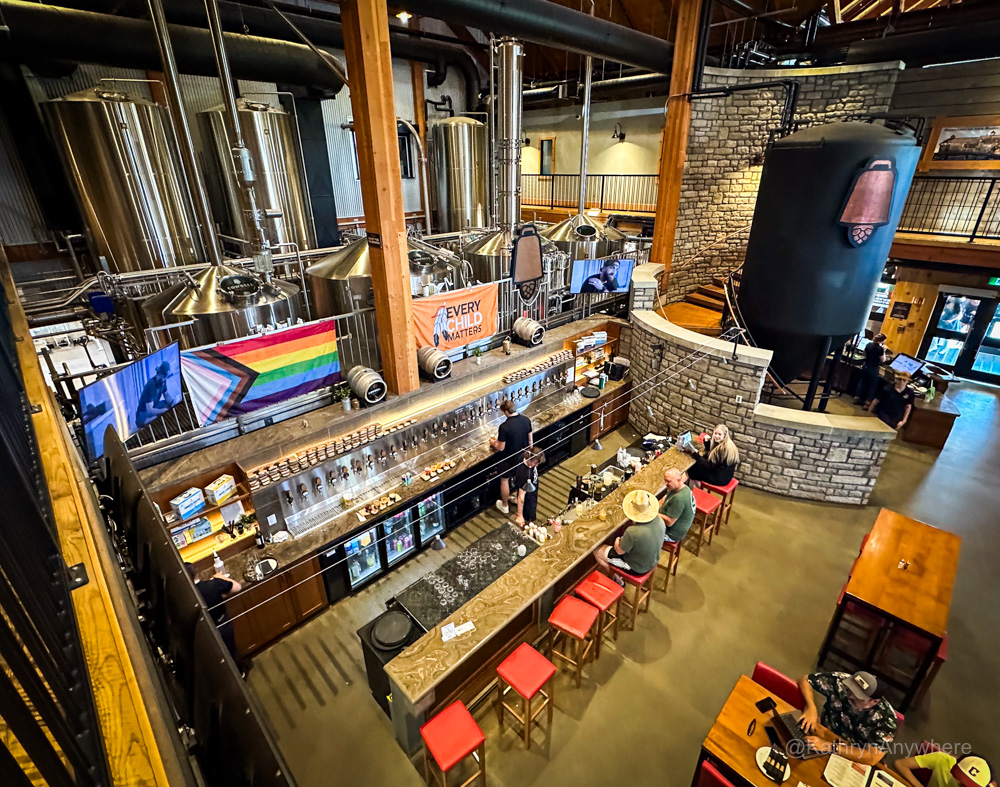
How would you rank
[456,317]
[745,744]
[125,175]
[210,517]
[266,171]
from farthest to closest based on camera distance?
[266,171]
[125,175]
[456,317]
[210,517]
[745,744]

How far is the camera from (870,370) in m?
9.43

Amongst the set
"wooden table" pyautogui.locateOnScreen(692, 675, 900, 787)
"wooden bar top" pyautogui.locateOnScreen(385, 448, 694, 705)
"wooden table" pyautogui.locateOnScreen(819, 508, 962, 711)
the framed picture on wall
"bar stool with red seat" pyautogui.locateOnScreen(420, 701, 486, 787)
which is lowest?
"bar stool with red seat" pyautogui.locateOnScreen(420, 701, 486, 787)

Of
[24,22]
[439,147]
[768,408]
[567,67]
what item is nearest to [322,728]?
[768,408]

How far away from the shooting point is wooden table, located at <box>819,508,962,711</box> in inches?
174

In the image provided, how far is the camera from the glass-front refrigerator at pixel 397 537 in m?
6.07

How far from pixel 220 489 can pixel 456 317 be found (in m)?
4.05

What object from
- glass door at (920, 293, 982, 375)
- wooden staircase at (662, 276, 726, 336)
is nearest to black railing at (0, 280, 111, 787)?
wooden staircase at (662, 276, 726, 336)

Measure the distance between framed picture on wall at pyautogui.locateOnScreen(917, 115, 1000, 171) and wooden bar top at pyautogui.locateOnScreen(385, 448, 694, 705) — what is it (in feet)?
35.8

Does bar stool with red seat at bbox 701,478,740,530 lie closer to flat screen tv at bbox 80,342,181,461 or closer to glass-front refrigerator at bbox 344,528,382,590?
glass-front refrigerator at bbox 344,528,382,590

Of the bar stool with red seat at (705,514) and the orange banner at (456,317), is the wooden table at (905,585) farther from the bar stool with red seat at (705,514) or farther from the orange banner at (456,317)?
the orange banner at (456,317)

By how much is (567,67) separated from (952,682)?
17292 millimetres

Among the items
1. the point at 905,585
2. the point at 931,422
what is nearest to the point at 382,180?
the point at 905,585

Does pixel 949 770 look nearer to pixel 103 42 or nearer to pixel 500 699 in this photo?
pixel 500 699

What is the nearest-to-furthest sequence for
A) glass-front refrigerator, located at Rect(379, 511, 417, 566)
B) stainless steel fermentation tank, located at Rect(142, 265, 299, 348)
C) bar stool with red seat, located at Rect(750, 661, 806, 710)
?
bar stool with red seat, located at Rect(750, 661, 806, 710) → stainless steel fermentation tank, located at Rect(142, 265, 299, 348) → glass-front refrigerator, located at Rect(379, 511, 417, 566)
